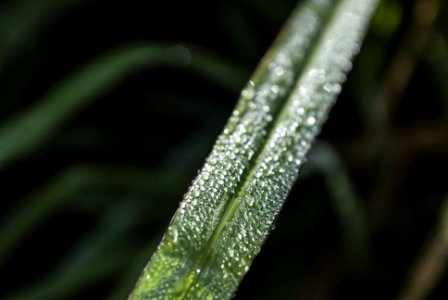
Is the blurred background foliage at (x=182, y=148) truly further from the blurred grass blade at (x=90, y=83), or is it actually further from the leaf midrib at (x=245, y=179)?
the leaf midrib at (x=245, y=179)

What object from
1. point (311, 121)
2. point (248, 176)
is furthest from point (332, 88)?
point (248, 176)

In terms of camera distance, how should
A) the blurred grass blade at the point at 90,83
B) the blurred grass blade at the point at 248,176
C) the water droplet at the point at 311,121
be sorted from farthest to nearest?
the blurred grass blade at the point at 90,83 → the water droplet at the point at 311,121 → the blurred grass blade at the point at 248,176

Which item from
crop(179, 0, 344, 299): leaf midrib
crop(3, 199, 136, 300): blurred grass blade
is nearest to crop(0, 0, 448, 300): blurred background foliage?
crop(3, 199, 136, 300): blurred grass blade

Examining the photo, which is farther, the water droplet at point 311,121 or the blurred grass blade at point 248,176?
the water droplet at point 311,121

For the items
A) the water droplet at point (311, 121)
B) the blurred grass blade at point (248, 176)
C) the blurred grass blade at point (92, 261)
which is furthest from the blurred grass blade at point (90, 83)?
the water droplet at point (311, 121)

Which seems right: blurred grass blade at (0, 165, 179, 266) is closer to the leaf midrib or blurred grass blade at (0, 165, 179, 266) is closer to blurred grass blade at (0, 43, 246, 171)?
blurred grass blade at (0, 43, 246, 171)

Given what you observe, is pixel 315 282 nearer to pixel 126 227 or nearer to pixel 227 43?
pixel 126 227
